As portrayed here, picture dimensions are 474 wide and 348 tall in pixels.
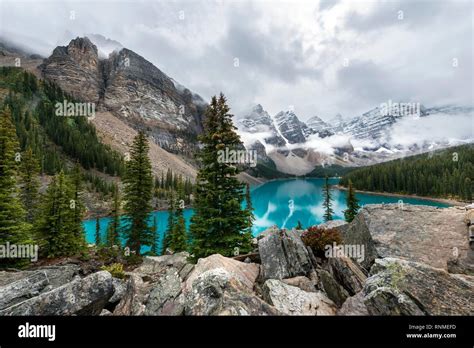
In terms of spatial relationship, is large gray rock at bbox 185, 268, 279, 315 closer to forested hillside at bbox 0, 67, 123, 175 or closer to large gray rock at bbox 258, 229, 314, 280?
large gray rock at bbox 258, 229, 314, 280

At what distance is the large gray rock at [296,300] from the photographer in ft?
20.8

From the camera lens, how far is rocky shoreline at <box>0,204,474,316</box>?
516 cm

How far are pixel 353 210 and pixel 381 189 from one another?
114 metres

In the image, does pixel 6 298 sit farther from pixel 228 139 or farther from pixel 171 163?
pixel 171 163

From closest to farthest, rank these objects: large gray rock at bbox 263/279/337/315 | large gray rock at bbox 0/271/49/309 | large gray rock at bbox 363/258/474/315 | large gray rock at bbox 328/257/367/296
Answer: large gray rock at bbox 363/258/474/315 → large gray rock at bbox 263/279/337/315 → large gray rock at bbox 0/271/49/309 → large gray rock at bbox 328/257/367/296

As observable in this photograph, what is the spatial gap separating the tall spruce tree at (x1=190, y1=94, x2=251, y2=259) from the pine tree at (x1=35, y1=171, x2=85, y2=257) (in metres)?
14.0

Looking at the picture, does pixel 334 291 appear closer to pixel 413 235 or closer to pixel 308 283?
pixel 308 283

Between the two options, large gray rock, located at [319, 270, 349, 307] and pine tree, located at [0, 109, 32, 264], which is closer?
large gray rock, located at [319, 270, 349, 307]

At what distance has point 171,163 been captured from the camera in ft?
621

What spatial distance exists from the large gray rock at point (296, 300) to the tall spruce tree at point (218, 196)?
7.34 metres

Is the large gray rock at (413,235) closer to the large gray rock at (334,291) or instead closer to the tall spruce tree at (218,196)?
the large gray rock at (334,291)
